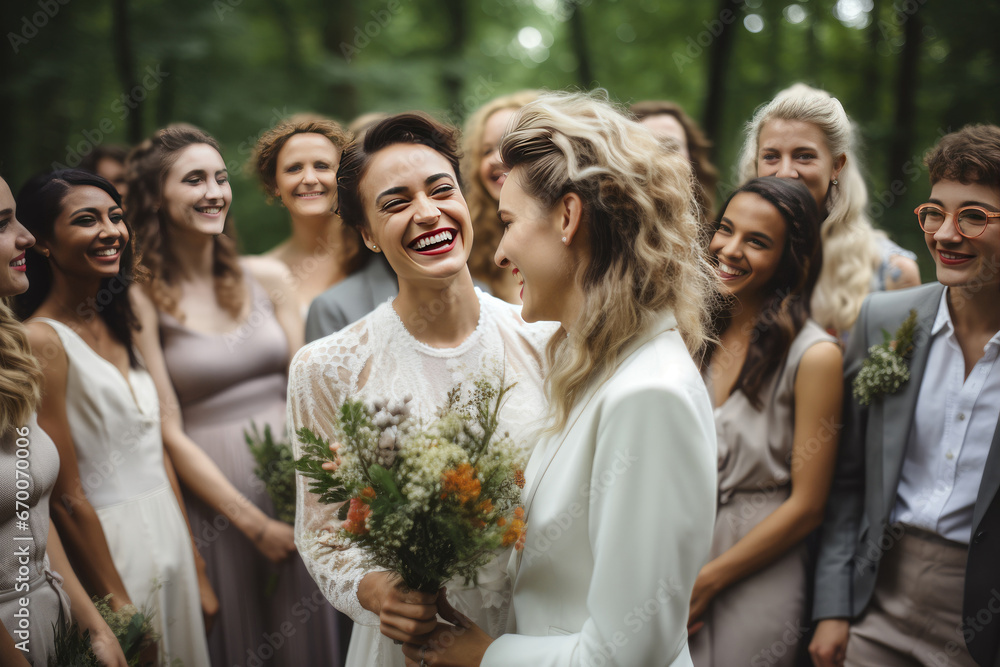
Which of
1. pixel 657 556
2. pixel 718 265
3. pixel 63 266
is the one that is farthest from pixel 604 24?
pixel 657 556

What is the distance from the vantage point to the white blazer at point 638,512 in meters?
1.71

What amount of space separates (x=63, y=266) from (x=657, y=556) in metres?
2.49

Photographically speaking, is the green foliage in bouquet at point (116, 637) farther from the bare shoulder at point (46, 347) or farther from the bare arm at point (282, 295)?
the bare arm at point (282, 295)

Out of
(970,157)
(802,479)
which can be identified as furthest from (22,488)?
(970,157)

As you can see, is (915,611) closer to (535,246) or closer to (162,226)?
(535,246)

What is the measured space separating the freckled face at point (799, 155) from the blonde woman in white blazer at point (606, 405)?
1329 mm

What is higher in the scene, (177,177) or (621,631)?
(177,177)

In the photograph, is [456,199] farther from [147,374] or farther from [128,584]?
[128,584]

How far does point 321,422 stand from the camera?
2594 mm

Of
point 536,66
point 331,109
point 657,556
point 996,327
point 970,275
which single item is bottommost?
point 657,556

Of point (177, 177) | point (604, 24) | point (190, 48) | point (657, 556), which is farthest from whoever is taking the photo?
point (604, 24)

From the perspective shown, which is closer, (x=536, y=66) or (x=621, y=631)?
(x=621, y=631)

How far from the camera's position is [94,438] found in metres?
2.87

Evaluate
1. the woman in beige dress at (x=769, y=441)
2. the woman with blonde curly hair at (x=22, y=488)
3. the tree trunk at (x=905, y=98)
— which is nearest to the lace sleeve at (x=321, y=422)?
the woman with blonde curly hair at (x=22, y=488)
